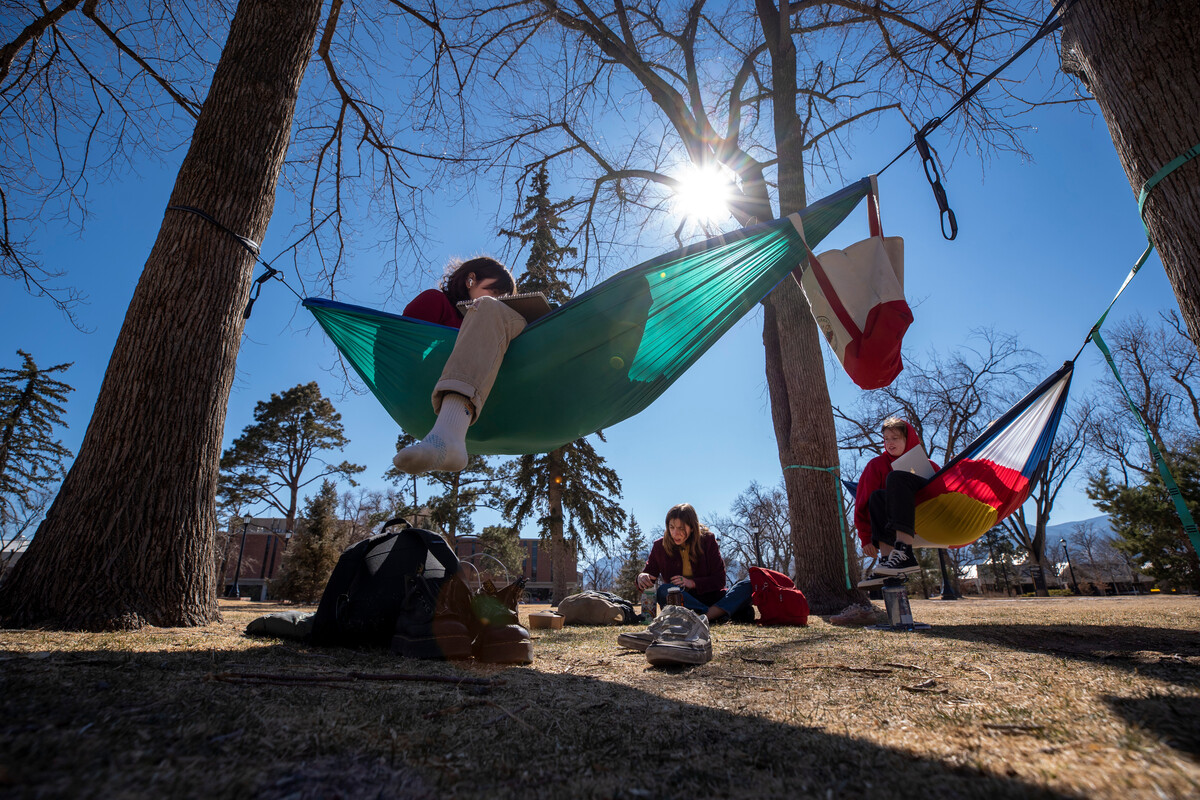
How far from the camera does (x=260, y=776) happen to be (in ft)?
1.98

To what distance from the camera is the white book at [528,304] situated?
2115mm

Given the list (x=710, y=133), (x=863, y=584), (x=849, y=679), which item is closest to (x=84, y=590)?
(x=849, y=679)

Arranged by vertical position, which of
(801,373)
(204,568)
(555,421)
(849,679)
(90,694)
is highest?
(801,373)

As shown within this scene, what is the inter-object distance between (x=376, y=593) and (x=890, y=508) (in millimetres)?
2556

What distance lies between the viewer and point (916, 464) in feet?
9.94

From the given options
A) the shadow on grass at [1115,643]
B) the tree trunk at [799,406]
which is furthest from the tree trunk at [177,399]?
the tree trunk at [799,406]

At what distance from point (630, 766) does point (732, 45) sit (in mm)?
7598

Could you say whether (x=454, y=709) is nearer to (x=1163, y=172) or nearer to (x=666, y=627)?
(x=666, y=627)

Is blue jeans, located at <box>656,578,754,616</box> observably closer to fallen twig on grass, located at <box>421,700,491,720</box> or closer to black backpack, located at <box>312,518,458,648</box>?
black backpack, located at <box>312,518,458,648</box>

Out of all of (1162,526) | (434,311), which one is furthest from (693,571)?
(1162,526)

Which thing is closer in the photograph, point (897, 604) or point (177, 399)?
point (177, 399)

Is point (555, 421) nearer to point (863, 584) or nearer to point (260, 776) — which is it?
point (260, 776)

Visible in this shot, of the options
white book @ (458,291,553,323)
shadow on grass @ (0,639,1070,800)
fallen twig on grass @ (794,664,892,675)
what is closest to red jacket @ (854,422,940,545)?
fallen twig on grass @ (794,664,892,675)

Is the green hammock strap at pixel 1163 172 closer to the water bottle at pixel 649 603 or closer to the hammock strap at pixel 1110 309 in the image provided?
the hammock strap at pixel 1110 309
